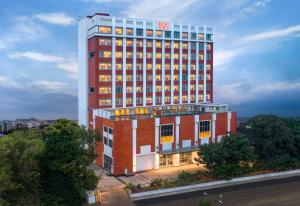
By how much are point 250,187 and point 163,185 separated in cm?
1296

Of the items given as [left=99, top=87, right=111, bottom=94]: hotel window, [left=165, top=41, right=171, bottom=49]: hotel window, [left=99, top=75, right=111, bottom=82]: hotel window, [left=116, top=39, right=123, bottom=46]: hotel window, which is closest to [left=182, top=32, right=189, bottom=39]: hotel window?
[left=165, top=41, right=171, bottom=49]: hotel window

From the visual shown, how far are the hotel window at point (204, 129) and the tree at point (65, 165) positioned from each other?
85.9ft

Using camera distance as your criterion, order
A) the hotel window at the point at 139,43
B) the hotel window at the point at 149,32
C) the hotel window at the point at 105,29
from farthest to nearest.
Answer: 1. the hotel window at the point at 149,32
2. the hotel window at the point at 139,43
3. the hotel window at the point at 105,29

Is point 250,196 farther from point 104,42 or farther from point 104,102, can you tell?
point 104,42

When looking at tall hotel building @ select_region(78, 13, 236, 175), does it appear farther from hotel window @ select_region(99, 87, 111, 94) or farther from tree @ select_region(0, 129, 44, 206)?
tree @ select_region(0, 129, 44, 206)

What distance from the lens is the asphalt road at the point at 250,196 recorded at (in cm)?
4009

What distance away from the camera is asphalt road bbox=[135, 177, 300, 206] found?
40094 mm

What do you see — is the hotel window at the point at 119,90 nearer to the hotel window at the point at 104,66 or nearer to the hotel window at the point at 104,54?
the hotel window at the point at 104,66

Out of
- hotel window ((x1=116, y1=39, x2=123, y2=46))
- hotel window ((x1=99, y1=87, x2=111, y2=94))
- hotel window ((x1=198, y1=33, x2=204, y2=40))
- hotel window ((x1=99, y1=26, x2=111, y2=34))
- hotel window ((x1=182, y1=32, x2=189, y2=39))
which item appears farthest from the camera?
hotel window ((x1=198, y1=33, x2=204, y2=40))

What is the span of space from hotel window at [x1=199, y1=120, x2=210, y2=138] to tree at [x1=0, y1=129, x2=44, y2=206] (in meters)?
32.4

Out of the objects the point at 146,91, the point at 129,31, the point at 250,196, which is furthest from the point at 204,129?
the point at 129,31

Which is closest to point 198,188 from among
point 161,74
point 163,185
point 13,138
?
point 163,185

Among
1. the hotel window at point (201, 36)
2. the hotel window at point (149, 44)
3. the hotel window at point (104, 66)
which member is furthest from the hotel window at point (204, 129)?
the hotel window at point (201, 36)

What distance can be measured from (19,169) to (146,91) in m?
39.6
